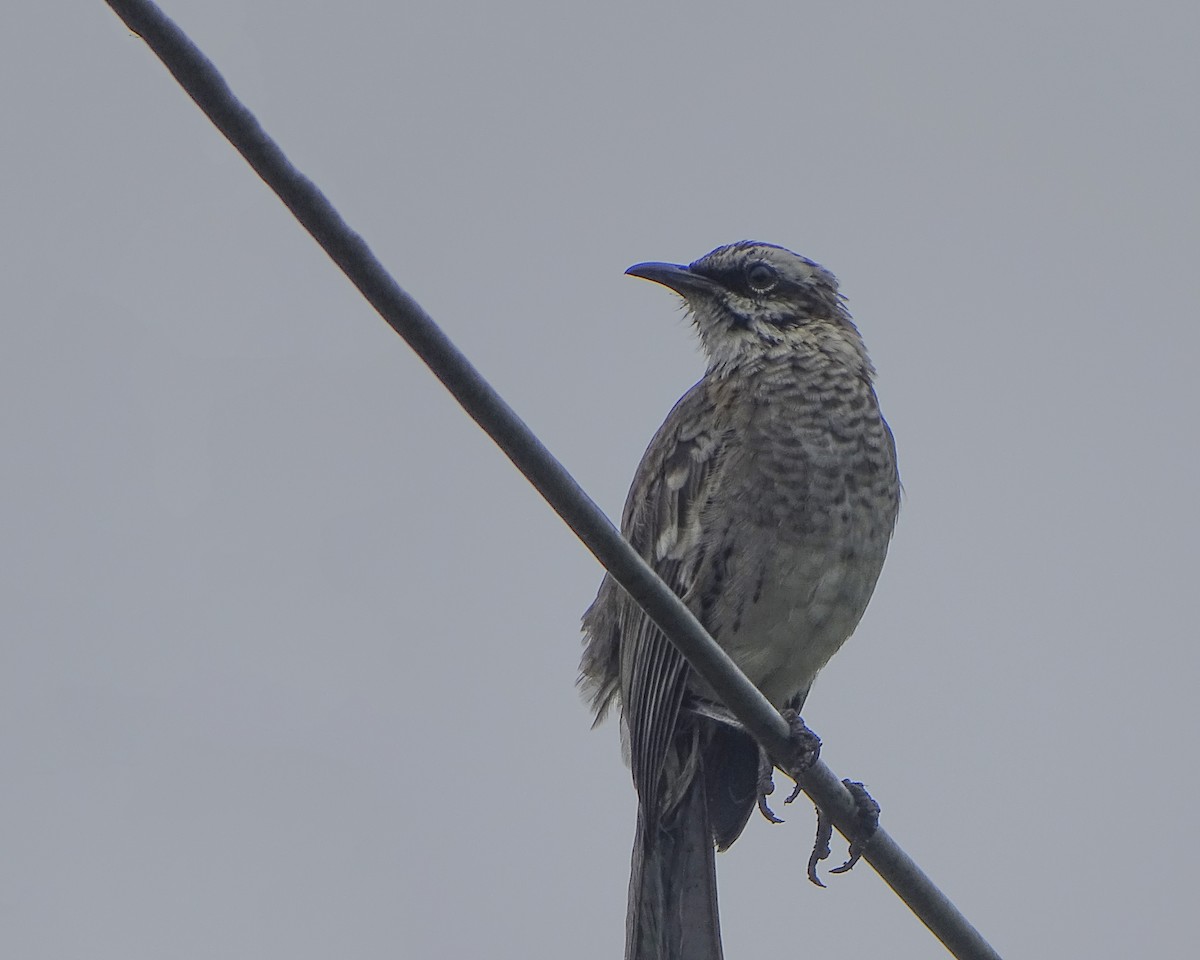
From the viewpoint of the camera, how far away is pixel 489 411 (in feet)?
11.1

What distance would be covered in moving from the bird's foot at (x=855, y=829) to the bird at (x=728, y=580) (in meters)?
0.31

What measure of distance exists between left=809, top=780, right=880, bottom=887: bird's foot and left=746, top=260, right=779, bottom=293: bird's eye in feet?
9.22

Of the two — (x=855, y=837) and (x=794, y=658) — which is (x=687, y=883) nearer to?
(x=794, y=658)

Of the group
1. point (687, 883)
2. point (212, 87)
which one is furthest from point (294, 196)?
point (687, 883)

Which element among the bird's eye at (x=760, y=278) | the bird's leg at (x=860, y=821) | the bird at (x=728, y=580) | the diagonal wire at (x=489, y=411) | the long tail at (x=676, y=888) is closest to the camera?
the diagonal wire at (x=489, y=411)

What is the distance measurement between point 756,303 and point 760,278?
0.57ft

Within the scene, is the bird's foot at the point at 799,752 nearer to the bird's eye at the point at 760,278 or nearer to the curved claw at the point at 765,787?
the curved claw at the point at 765,787

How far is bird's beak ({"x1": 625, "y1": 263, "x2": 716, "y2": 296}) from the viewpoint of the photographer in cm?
736

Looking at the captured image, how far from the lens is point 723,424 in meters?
6.41

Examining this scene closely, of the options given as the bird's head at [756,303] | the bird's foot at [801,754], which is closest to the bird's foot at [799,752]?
the bird's foot at [801,754]

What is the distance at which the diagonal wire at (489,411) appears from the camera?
3.00 m

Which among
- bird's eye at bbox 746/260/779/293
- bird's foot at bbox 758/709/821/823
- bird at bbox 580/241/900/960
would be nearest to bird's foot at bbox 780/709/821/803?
bird's foot at bbox 758/709/821/823

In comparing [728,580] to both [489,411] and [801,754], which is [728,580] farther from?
[489,411]

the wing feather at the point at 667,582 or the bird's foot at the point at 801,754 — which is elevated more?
the wing feather at the point at 667,582
